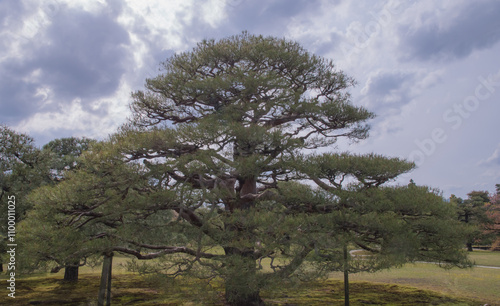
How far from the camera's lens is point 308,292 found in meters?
10.0

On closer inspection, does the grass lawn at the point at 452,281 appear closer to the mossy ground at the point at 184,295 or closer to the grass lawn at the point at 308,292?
the grass lawn at the point at 308,292

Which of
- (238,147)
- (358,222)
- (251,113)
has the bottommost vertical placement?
(358,222)

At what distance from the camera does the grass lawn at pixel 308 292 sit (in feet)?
27.3

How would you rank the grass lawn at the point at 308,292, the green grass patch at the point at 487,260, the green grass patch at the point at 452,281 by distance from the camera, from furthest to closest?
the green grass patch at the point at 487,260 < the green grass patch at the point at 452,281 < the grass lawn at the point at 308,292

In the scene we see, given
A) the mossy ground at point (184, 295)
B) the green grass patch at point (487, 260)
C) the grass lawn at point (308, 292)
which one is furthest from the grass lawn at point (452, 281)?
the green grass patch at point (487, 260)

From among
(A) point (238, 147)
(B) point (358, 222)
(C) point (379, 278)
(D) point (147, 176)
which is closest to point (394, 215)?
(B) point (358, 222)

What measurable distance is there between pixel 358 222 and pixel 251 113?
3.36 m

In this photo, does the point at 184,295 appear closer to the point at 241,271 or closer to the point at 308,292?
the point at 308,292

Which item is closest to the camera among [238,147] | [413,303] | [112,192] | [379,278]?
[112,192]

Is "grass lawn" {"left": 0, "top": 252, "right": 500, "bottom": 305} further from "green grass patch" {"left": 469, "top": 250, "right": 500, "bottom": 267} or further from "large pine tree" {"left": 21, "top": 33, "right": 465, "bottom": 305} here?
"green grass patch" {"left": 469, "top": 250, "right": 500, "bottom": 267}

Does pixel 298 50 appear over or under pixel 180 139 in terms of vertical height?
over

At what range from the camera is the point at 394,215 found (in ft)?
18.1

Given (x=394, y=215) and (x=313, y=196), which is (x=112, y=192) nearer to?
(x=313, y=196)

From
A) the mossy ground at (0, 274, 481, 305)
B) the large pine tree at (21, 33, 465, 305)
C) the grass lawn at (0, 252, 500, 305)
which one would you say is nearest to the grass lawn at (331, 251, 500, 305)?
the grass lawn at (0, 252, 500, 305)
